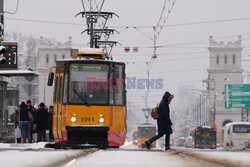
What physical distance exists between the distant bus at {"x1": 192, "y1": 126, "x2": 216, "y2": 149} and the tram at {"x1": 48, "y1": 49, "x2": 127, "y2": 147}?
133ft

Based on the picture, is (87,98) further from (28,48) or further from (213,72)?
(213,72)

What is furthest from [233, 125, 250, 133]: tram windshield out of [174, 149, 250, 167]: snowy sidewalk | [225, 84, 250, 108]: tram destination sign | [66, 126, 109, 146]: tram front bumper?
[174, 149, 250, 167]: snowy sidewalk

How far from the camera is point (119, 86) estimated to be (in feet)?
66.9

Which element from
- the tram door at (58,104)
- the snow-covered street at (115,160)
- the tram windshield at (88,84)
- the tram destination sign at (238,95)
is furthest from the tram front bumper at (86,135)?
the tram destination sign at (238,95)

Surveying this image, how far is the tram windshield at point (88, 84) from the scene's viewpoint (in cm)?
1964

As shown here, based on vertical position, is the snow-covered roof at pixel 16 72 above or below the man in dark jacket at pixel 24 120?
above

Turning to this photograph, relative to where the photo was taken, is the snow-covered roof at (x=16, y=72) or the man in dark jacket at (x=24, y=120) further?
the man in dark jacket at (x=24, y=120)

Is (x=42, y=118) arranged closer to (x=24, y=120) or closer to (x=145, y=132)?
(x=24, y=120)

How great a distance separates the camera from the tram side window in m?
20.1

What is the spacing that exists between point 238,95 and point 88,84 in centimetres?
4839

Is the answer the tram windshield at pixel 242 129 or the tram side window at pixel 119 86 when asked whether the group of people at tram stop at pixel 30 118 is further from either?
the tram windshield at pixel 242 129

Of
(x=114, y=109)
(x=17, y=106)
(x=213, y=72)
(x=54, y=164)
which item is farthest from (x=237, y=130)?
(x=213, y=72)

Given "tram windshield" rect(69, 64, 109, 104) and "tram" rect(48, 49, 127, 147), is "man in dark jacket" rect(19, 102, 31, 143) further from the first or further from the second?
"tram windshield" rect(69, 64, 109, 104)

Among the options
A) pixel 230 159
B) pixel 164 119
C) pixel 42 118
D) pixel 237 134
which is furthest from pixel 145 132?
pixel 230 159
